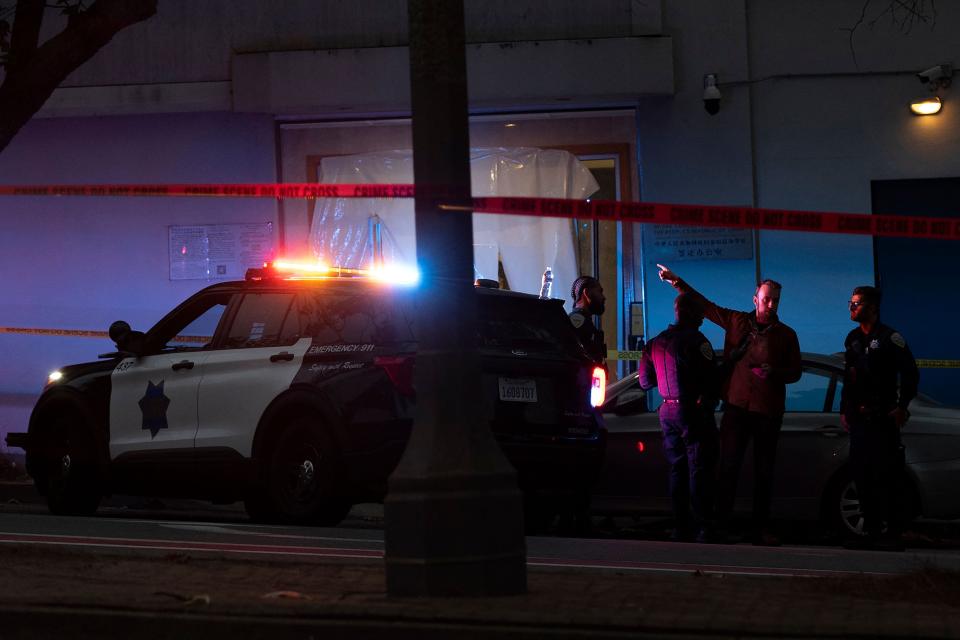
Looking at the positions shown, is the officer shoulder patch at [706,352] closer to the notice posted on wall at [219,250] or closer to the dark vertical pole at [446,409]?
the dark vertical pole at [446,409]

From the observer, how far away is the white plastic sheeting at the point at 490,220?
15484 millimetres

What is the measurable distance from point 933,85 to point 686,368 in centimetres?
567

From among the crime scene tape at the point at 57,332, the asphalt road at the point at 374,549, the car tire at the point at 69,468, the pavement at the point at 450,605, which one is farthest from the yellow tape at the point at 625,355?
the pavement at the point at 450,605

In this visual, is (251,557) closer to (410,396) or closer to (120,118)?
(410,396)

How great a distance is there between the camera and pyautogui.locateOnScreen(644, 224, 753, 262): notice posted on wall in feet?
49.4

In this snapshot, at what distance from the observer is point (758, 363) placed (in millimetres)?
10562

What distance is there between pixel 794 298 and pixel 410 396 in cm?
670

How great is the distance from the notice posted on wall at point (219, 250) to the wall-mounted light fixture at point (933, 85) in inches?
250

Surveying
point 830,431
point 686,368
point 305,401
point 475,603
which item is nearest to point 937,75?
point 830,431

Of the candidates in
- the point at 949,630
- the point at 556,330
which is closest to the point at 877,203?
the point at 556,330

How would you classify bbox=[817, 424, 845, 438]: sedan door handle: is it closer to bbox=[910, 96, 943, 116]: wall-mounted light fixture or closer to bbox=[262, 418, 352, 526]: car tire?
bbox=[262, 418, 352, 526]: car tire

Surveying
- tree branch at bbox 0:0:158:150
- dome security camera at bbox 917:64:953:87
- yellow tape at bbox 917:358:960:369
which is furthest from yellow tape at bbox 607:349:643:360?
tree branch at bbox 0:0:158:150

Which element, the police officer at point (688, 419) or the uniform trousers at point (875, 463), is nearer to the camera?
the uniform trousers at point (875, 463)

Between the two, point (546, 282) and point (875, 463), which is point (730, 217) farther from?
point (546, 282)
